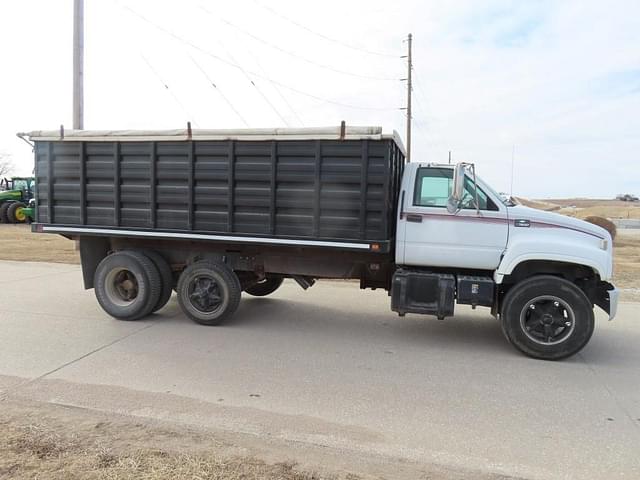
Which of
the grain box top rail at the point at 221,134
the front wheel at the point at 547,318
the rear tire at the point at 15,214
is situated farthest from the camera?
the rear tire at the point at 15,214

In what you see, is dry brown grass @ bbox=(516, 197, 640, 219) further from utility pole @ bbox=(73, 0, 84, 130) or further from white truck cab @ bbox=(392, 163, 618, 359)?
utility pole @ bbox=(73, 0, 84, 130)

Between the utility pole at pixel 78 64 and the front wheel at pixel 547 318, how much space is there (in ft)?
41.5

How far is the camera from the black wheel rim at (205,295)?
6918 millimetres

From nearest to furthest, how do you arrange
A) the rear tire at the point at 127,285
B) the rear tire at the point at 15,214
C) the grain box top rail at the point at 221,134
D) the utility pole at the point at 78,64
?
1. the grain box top rail at the point at 221,134
2. the rear tire at the point at 127,285
3. the utility pole at the point at 78,64
4. the rear tire at the point at 15,214

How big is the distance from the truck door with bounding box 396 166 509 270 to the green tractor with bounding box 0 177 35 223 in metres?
25.6

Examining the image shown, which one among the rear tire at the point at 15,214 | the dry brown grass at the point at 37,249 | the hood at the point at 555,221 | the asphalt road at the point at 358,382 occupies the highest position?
the hood at the point at 555,221

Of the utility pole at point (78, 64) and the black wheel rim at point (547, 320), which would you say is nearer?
the black wheel rim at point (547, 320)

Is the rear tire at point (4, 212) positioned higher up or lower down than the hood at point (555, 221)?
lower down

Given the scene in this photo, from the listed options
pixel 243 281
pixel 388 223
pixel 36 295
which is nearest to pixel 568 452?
pixel 388 223

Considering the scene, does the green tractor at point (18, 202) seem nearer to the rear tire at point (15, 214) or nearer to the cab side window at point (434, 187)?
the rear tire at point (15, 214)

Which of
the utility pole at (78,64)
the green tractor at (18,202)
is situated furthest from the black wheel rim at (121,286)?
the green tractor at (18,202)

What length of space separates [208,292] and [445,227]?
328cm

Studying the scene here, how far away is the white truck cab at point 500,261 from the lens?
5.76 m

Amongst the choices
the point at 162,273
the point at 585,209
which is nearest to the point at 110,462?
the point at 162,273
